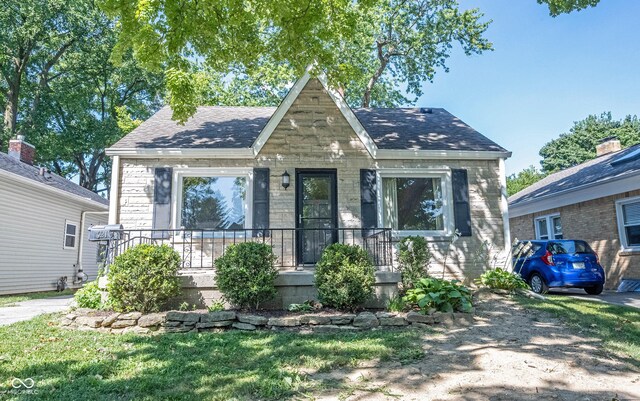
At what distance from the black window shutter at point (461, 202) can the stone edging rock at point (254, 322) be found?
3.28 meters

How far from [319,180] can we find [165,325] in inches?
177

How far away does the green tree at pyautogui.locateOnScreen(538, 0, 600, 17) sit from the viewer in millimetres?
8719

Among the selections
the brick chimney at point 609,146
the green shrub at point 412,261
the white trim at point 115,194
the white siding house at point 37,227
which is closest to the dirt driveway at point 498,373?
the green shrub at point 412,261

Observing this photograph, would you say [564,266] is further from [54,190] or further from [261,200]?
[54,190]

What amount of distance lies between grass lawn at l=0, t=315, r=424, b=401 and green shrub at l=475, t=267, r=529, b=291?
3562 mm

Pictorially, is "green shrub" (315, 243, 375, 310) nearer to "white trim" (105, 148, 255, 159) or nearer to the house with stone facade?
the house with stone facade

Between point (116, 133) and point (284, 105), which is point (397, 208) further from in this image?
point (116, 133)

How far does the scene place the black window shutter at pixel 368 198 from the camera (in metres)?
8.78

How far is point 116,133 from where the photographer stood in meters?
23.8

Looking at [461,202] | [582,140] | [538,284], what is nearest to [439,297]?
[461,202]

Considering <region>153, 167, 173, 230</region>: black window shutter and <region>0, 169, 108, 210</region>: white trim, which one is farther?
<region>0, 169, 108, 210</region>: white trim

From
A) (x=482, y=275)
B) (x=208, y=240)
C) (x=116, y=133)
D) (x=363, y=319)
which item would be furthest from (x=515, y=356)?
(x=116, y=133)

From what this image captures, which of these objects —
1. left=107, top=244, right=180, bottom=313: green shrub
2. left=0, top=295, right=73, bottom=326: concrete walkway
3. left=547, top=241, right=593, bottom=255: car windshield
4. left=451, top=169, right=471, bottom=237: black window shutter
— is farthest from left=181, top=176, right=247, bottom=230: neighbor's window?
left=547, top=241, right=593, bottom=255: car windshield

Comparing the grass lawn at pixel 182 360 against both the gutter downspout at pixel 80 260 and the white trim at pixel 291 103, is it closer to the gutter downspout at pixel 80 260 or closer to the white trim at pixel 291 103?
the white trim at pixel 291 103
